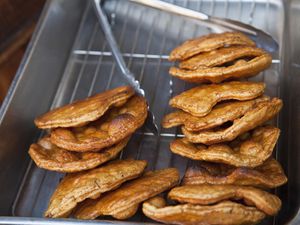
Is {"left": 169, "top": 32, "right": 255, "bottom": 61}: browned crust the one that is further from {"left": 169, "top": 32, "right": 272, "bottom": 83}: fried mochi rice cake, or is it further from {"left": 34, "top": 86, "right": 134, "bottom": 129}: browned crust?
{"left": 34, "top": 86, "right": 134, "bottom": 129}: browned crust

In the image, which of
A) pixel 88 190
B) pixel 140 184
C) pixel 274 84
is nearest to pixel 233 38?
pixel 274 84

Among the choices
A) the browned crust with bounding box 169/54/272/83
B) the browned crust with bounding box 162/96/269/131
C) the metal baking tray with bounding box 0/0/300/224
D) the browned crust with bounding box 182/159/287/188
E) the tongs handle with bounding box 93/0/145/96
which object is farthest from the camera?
the tongs handle with bounding box 93/0/145/96

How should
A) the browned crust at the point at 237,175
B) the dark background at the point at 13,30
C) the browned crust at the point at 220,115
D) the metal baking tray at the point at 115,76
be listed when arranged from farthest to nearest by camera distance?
Answer: the dark background at the point at 13,30, the metal baking tray at the point at 115,76, the browned crust at the point at 220,115, the browned crust at the point at 237,175

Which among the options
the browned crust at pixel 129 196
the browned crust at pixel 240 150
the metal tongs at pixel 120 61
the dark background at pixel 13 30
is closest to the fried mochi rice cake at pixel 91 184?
the browned crust at pixel 129 196

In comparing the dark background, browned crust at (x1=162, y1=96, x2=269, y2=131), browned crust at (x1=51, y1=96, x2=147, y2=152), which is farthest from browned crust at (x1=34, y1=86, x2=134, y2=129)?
the dark background

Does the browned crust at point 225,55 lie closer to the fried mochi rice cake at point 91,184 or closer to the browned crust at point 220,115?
the browned crust at point 220,115

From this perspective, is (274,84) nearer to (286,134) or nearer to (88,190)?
(286,134)
